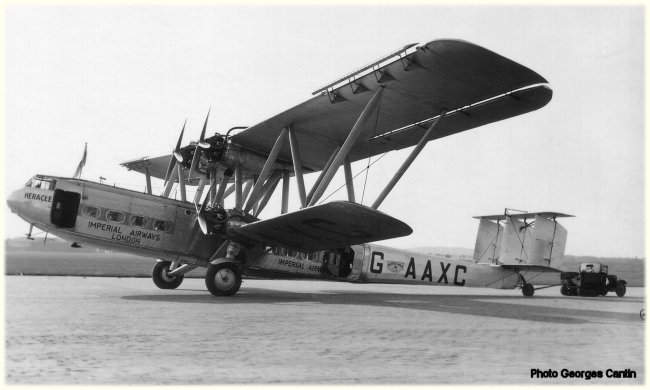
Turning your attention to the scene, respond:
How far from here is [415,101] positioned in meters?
A: 13.1

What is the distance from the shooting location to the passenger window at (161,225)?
1375cm

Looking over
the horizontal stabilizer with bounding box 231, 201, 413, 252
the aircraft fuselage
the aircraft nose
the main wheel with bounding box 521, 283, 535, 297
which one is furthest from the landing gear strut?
the aircraft nose

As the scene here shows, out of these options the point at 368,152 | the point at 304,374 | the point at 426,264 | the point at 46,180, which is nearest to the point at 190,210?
the point at 46,180

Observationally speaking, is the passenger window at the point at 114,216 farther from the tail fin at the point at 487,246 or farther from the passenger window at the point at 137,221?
the tail fin at the point at 487,246

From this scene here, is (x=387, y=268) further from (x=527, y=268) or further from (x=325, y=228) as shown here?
(x=325, y=228)

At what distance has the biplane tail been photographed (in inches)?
686

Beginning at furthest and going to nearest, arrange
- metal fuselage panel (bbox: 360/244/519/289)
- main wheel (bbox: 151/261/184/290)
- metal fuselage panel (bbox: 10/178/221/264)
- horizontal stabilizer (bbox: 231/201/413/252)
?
1. metal fuselage panel (bbox: 360/244/519/289)
2. main wheel (bbox: 151/261/184/290)
3. metal fuselage panel (bbox: 10/178/221/264)
4. horizontal stabilizer (bbox: 231/201/413/252)

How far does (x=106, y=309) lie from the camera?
997cm

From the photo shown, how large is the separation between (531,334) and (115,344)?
18.3 feet

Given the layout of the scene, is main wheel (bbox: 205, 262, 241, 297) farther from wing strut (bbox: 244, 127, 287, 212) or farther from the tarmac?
the tarmac

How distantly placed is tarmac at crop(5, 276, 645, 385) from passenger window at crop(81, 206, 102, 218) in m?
2.50

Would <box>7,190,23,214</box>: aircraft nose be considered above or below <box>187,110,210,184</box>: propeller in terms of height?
below

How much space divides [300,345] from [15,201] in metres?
8.95

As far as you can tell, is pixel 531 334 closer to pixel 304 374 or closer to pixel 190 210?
pixel 304 374
